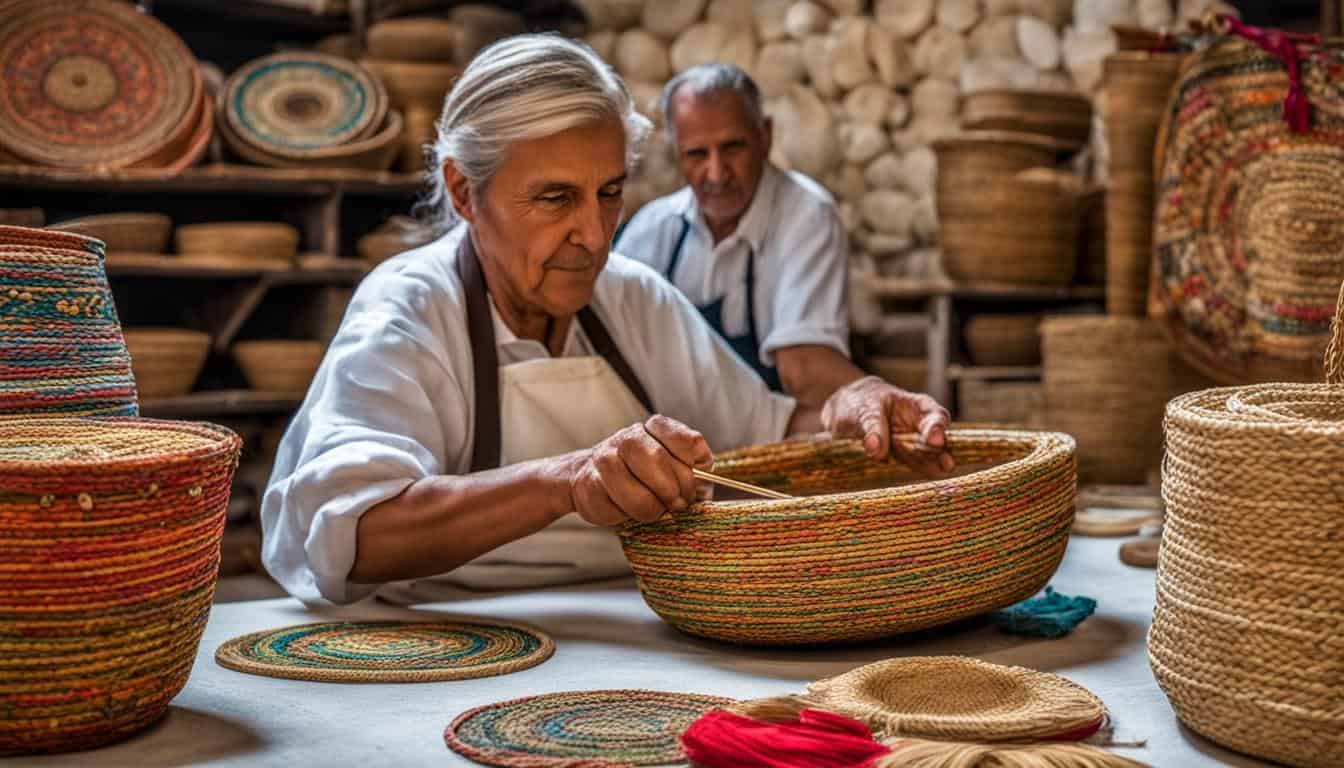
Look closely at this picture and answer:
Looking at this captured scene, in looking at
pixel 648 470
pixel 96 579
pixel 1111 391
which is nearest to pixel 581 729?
pixel 648 470

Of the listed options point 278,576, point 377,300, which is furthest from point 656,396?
point 278,576

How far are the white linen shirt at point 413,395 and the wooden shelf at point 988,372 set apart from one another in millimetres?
2630

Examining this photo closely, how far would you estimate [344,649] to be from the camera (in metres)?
1.86

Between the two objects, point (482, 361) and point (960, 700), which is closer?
point (960, 700)

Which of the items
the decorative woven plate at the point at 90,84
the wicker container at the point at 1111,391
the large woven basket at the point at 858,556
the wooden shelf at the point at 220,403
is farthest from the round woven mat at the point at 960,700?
the decorative woven plate at the point at 90,84

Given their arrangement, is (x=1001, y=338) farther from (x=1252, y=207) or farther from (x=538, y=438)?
(x=538, y=438)

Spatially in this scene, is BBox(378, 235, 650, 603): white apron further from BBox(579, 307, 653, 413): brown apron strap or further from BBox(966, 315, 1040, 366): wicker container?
BBox(966, 315, 1040, 366): wicker container

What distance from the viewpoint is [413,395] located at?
211 centimetres

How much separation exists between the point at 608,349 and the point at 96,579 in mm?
1219

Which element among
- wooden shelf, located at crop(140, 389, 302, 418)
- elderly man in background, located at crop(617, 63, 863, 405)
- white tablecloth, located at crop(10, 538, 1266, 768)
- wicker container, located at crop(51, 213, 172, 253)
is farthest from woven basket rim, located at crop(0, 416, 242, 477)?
wooden shelf, located at crop(140, 389, 302, 418)

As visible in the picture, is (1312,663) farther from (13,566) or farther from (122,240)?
(122,240)

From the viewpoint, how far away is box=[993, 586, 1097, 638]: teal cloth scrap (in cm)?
195

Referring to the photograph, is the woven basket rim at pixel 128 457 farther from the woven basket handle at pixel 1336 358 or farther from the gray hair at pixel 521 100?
the woven basket handle at pixel 1336 358

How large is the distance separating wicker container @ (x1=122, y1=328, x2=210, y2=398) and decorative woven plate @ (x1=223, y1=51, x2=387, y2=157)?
0.78m
